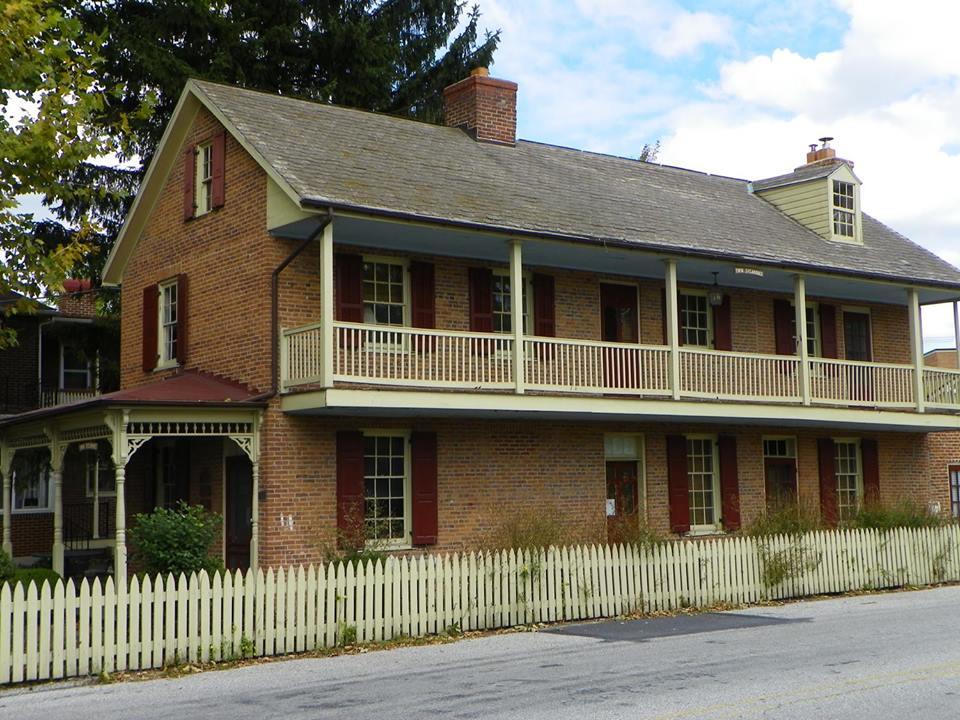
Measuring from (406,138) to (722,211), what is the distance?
723cm

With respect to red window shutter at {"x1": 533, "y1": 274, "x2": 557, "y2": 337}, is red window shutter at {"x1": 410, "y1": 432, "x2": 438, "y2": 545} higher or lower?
lower

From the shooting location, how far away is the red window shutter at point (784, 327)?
2445cm

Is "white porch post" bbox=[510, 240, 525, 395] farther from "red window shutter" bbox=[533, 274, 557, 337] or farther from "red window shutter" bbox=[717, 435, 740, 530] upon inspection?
"red window shutter" bbox=[717, 435, 740, 530]

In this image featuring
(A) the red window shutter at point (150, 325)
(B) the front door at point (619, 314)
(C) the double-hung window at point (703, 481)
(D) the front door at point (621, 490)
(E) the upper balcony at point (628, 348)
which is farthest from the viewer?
(C) the double-hung window at point (703, 481)

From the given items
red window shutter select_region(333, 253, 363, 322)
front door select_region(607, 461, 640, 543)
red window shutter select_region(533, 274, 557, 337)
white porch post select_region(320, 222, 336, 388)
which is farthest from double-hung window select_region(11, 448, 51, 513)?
front door select_region(607, 461, 640, 543)

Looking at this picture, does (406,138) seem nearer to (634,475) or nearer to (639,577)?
(634,475)

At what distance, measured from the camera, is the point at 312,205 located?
54.3 feet

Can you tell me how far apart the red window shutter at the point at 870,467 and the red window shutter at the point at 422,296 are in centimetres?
1080

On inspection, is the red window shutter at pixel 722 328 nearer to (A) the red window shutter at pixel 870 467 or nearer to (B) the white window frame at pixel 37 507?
(A) the red window shutter at pixel 870 467

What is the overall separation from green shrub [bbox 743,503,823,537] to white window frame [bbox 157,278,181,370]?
10.4 m

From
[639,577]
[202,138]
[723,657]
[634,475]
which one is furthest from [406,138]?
[723,657]

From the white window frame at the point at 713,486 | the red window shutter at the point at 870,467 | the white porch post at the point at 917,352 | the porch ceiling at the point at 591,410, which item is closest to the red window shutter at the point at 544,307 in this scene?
the porch ceiling at the point at 591,410

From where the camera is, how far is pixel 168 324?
2147cm

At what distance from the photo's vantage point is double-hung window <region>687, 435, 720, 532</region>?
22.8 meters
